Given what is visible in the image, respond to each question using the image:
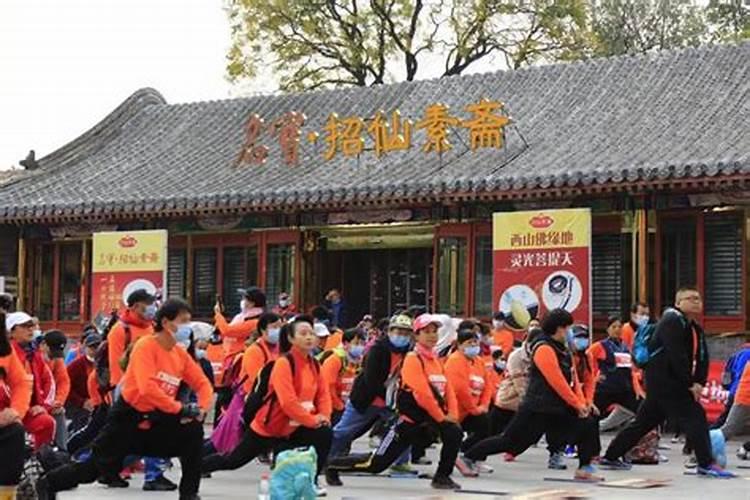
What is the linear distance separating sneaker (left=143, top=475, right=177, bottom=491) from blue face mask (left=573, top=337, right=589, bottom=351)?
3.79m

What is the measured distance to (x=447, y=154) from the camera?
23.2 meters

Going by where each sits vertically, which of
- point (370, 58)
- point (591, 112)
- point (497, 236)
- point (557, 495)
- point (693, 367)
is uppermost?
point (370, 58)

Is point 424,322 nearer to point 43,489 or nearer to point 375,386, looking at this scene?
point 375,386

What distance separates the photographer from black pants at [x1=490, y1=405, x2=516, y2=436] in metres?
14.3

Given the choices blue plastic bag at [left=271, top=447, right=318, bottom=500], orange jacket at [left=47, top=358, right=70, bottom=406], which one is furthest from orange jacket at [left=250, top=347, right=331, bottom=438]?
orange jacket at [left=47, top=358, right=70, bottom=406]

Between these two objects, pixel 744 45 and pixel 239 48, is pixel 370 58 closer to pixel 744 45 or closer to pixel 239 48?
pixel 239 48

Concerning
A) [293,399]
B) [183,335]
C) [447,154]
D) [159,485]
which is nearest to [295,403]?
[293,399]

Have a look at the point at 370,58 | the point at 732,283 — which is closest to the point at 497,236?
the point at 732,283

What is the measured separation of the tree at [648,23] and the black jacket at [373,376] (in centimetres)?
3025

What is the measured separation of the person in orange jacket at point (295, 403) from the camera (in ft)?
35.3

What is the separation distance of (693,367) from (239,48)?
1153 inches

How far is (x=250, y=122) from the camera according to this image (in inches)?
1034

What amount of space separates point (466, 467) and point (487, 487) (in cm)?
101

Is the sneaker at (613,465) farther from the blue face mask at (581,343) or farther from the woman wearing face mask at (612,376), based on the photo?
the woman wearing face mask at (612,376)
